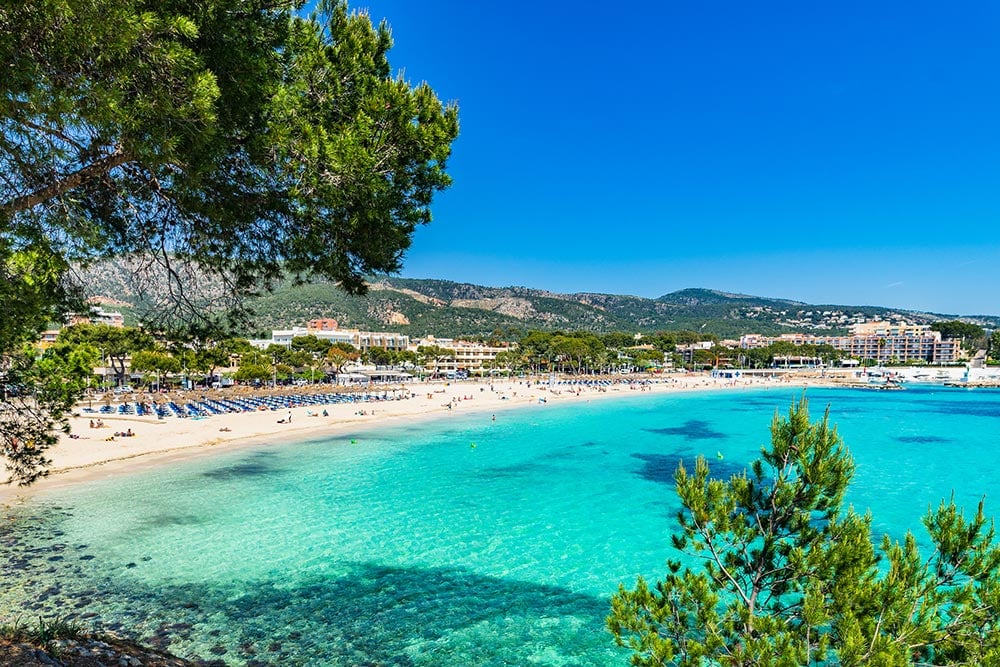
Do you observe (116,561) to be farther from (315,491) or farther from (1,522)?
(315,491)

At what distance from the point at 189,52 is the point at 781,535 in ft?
23.8

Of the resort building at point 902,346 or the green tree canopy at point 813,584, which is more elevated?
the resort building at point 902,346

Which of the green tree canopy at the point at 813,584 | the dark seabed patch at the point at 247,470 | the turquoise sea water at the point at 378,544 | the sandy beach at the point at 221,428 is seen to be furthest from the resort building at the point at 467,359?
the green tree canopy at the point at 813,584

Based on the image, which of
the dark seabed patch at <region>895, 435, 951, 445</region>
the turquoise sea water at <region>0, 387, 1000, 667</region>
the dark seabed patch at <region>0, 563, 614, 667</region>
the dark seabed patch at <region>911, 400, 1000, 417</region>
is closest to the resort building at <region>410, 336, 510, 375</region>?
the dark seabed patch at <region>911, 400, 1000, 417</region>

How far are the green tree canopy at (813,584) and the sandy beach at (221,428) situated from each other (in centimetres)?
641

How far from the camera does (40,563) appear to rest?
14.4 m

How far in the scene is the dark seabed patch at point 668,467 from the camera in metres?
28.0

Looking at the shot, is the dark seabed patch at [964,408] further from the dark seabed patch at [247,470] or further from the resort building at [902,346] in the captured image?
the resort building at [902,346]

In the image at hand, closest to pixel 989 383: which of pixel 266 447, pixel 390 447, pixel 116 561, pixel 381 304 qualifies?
pixel 390 447

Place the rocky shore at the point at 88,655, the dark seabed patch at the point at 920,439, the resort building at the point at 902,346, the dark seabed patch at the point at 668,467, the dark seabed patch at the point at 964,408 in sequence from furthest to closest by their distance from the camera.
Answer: the resort building at the point at 902,346, the dark seabed patch at the point at 964,408, the dark seabed patch at the point at 920,439, the dark seabed patch at the point at 668,467, the rocky shore at the point at 88,655

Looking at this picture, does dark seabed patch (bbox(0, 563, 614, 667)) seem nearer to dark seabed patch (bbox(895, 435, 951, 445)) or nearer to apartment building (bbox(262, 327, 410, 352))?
dark seabed patch (bbox(895, 435, 951, 445))

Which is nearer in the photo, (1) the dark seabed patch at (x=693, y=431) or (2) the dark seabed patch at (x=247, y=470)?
(2) the dark seabed patch at (x=247, y=470)

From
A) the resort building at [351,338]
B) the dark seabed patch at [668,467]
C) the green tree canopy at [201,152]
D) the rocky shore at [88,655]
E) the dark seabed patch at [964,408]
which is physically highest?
the green tree canopy at [201,152]

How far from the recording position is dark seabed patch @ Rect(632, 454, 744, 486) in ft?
92.0
